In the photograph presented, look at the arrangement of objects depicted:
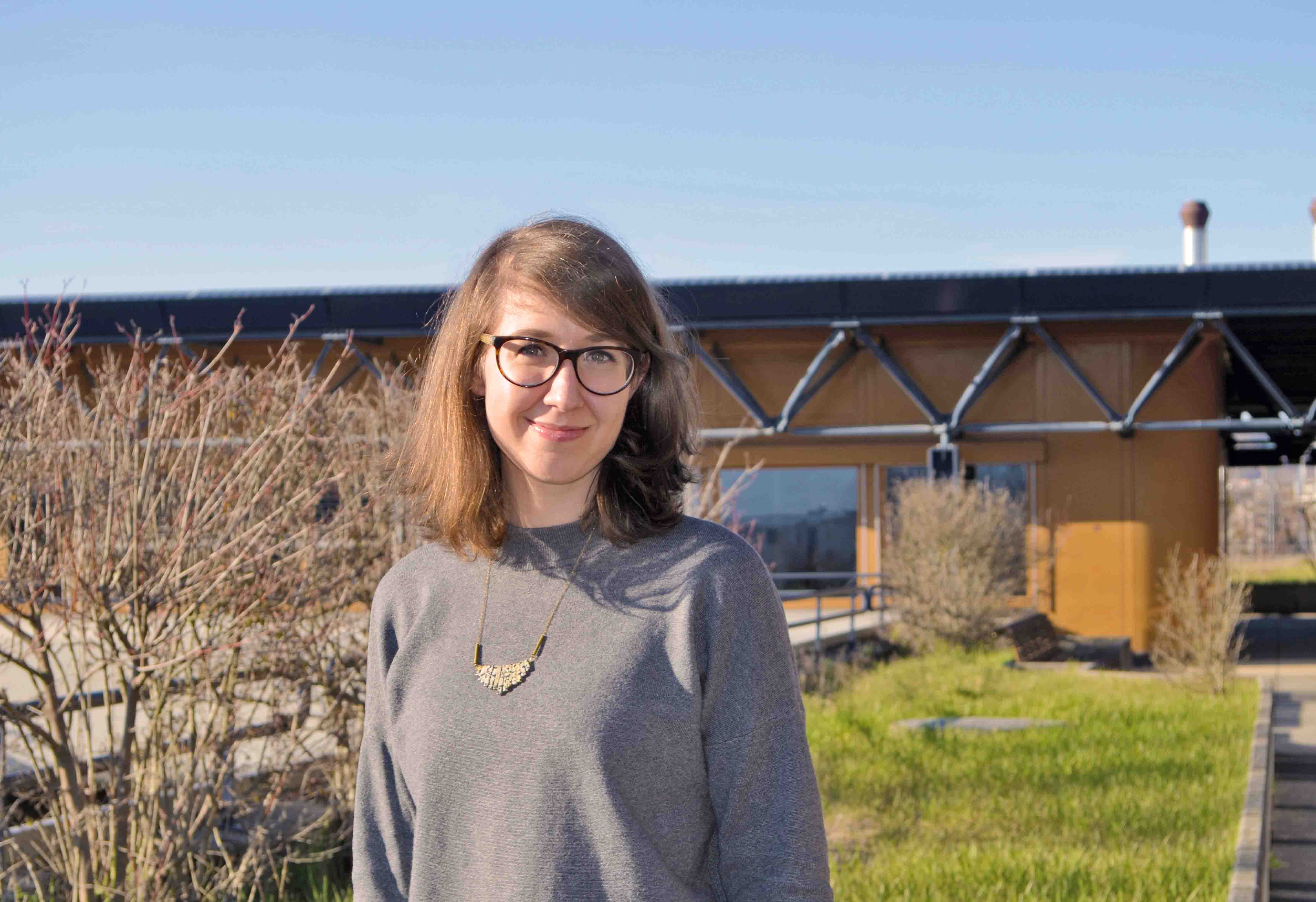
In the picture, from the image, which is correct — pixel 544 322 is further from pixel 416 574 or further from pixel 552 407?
pixel 416 574

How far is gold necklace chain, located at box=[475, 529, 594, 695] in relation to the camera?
1.94m

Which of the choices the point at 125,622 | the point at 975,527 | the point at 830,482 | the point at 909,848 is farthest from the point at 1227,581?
the point at 125,622

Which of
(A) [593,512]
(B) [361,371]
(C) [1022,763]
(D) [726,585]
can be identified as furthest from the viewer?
(B) [361,371]

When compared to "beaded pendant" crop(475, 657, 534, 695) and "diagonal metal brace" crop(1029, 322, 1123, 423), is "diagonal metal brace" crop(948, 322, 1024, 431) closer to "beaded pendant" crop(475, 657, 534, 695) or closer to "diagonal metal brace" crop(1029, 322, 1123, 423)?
"diagonal metal brace" crop(1029, 322, 1123, 423)

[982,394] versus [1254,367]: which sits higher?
[1254,367]

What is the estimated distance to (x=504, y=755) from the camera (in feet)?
6.27

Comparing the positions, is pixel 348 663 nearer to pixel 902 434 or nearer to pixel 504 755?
pixel 504 755

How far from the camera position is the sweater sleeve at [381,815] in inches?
81.7

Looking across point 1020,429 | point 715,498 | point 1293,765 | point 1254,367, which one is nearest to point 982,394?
point 1020,429

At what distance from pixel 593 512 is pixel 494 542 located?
0.53 feet

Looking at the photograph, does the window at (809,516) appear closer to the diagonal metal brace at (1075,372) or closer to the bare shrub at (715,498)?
the diagonal metal brace at (1075,372)

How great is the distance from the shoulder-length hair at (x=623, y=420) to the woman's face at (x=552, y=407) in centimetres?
3

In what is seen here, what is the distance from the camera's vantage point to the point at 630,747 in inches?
73.2

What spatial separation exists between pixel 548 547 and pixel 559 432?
188 millimetres
